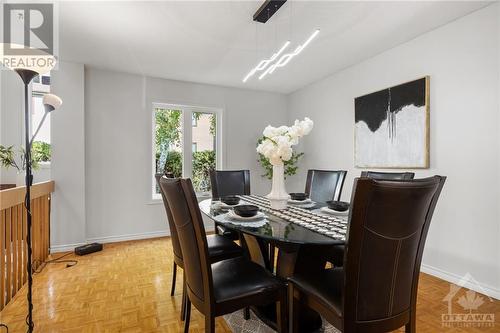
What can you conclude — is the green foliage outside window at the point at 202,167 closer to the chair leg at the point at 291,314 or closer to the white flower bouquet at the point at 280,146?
the white flower bouquet at the point at 280,146

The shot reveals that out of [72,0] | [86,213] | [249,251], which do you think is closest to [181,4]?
[72,0]

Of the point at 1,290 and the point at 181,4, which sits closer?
the point at 1,290

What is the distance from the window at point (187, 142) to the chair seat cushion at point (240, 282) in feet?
9.36

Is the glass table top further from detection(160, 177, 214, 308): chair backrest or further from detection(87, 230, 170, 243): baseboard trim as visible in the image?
detection(87, 230, 170, 243): baseboard trim

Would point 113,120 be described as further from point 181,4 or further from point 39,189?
point 181,4

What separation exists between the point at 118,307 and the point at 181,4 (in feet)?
8.10

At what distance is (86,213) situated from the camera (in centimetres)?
364

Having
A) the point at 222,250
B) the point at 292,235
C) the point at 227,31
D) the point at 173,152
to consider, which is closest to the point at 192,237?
the point at 292,235

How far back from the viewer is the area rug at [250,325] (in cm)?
179

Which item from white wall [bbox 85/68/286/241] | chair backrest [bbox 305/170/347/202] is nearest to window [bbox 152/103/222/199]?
white wall [bbox 85/68/286/241]

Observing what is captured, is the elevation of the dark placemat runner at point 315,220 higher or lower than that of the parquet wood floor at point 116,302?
higher

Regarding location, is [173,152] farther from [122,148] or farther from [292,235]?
[292,235]

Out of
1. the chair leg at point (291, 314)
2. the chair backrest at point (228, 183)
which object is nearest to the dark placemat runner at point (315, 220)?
the chair leg at point (291, 314)

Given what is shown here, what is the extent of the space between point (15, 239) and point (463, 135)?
405 centimetres
